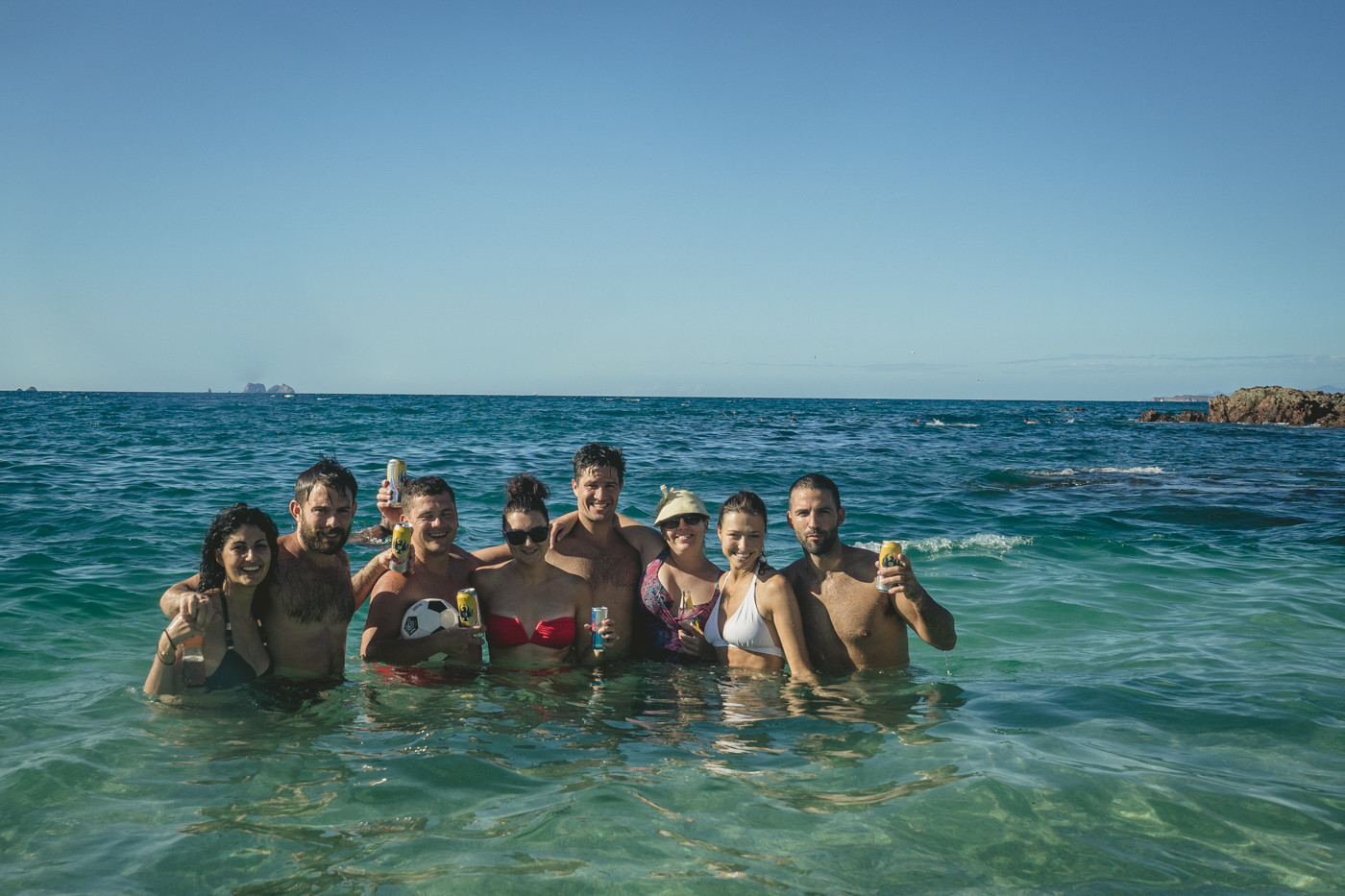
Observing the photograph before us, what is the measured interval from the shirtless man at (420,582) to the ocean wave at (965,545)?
25.3ft

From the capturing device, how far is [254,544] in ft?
17.0

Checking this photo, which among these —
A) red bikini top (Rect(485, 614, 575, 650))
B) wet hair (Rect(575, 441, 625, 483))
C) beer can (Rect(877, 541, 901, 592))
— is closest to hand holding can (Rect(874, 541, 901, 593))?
beer can (Rect(877, 541, 901, 592))

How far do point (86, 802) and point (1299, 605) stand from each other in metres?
11.0

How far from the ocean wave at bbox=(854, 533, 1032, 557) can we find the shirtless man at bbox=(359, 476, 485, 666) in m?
7.71

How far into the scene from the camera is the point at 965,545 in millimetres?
13617

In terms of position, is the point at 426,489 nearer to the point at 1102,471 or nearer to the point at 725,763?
the point at 725,763

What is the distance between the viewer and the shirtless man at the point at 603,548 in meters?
6.57

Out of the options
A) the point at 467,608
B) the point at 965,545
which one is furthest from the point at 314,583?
the point at 965,545

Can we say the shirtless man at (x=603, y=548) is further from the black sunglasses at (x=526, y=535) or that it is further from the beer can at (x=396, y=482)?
the beer can at (x=396, y=482)

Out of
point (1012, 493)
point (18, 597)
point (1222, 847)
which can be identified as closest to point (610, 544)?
point (1222, 847)

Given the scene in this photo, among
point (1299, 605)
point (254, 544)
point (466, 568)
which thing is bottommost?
point (1299, 605)

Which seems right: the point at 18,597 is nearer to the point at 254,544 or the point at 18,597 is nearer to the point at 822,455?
the point at 254,544

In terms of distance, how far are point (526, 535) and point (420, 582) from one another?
93 cm

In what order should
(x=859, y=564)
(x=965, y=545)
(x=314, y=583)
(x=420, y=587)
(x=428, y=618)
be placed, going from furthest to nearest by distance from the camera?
(x=965, y=545) → (x=420, y=587) → (x=859, y=564) → (x=428, y=618) → (x=314, y=583)
